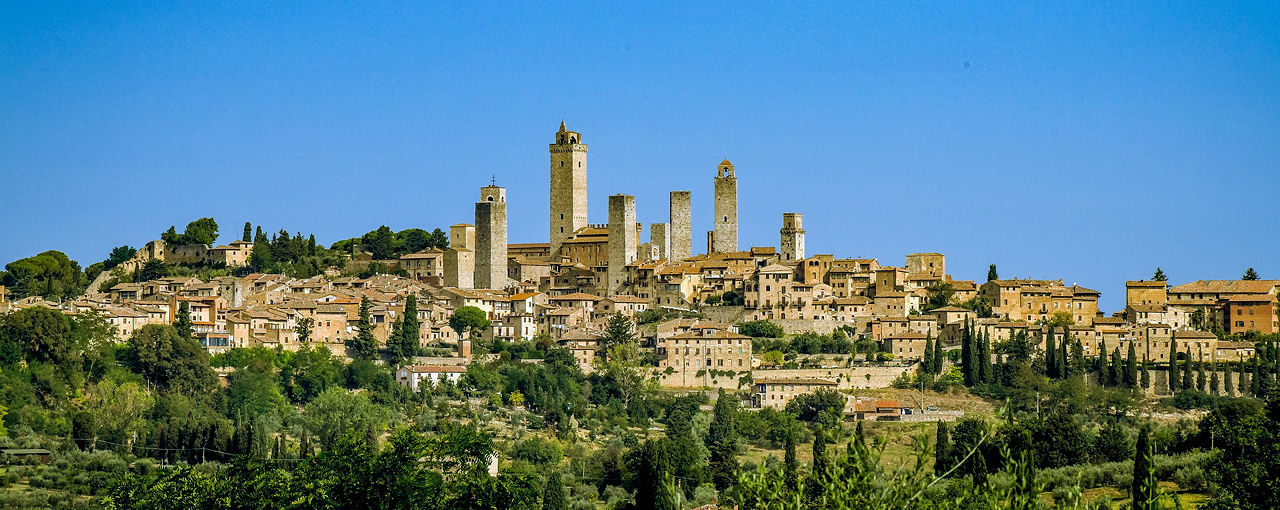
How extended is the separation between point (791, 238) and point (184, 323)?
76.3 feet

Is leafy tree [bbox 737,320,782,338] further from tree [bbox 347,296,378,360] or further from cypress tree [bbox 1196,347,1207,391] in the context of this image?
cypress tree [bbox 1196,347,1207,391]

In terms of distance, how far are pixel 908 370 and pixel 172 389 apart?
2169 centimetres

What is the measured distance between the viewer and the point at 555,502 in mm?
37469

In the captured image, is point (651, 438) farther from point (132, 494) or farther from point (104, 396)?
point (132, 494)

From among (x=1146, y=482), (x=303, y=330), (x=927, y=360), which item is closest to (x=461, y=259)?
(x=303, y=330)

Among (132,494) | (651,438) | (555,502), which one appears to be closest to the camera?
(132,494)

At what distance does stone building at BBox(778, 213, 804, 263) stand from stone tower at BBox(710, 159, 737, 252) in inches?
108

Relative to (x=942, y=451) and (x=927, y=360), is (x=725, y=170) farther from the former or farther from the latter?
(x=942, y=451)

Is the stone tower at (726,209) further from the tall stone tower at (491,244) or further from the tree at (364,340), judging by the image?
the tree at (364,340)

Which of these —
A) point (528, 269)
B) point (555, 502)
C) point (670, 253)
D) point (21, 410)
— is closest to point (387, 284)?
point (528, 269)

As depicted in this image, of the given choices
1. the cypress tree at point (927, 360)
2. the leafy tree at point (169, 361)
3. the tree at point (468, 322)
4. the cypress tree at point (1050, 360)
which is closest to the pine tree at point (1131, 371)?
the cypress tree at point (1050, 360)

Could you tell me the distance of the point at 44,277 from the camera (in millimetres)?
67688

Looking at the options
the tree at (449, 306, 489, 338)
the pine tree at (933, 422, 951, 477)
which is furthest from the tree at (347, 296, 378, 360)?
the pine tree at (933, 422, 951, 477)

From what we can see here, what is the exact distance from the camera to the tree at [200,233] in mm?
70250
